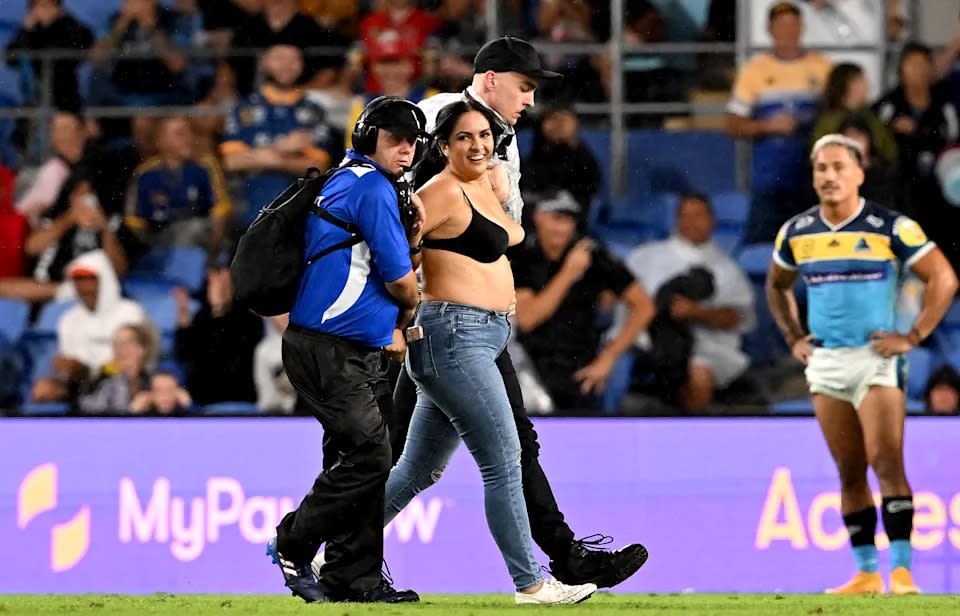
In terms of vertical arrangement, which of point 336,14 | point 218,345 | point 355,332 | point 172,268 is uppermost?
point 336,14

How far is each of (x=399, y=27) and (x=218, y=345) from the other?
8.25ft

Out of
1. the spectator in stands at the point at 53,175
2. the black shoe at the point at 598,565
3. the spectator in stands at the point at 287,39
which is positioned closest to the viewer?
the black shoe at the point at 598,565

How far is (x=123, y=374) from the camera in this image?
923cm

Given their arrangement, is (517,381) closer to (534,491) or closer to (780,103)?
(534,491)

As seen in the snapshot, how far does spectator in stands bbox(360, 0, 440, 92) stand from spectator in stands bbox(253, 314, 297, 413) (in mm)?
1783

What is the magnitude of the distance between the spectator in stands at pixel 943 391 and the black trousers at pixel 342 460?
437cm

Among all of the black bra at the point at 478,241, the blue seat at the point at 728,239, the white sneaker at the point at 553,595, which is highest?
the black bra at the point at 478,241

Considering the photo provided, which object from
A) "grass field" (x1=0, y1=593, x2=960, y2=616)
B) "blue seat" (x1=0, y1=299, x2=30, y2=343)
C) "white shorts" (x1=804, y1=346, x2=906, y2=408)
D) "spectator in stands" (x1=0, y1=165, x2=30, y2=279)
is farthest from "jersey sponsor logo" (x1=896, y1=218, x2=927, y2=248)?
"spectator in stands" (x1=0, y1=165, x2=30, y2=279)

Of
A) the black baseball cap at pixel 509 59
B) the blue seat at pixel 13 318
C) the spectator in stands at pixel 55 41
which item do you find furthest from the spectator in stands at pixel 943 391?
the spectator in stands at pixel 55 41

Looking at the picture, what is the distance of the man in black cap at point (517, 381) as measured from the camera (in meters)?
5.86

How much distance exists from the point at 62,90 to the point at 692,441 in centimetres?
479

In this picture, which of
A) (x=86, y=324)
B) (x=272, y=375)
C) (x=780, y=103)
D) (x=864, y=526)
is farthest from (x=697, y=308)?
(x=86, y=324)

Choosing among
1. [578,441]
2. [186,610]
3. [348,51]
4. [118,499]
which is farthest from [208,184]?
[186,610]

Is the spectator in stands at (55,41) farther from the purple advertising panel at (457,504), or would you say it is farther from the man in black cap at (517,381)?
the man in black cap at (517,381)
